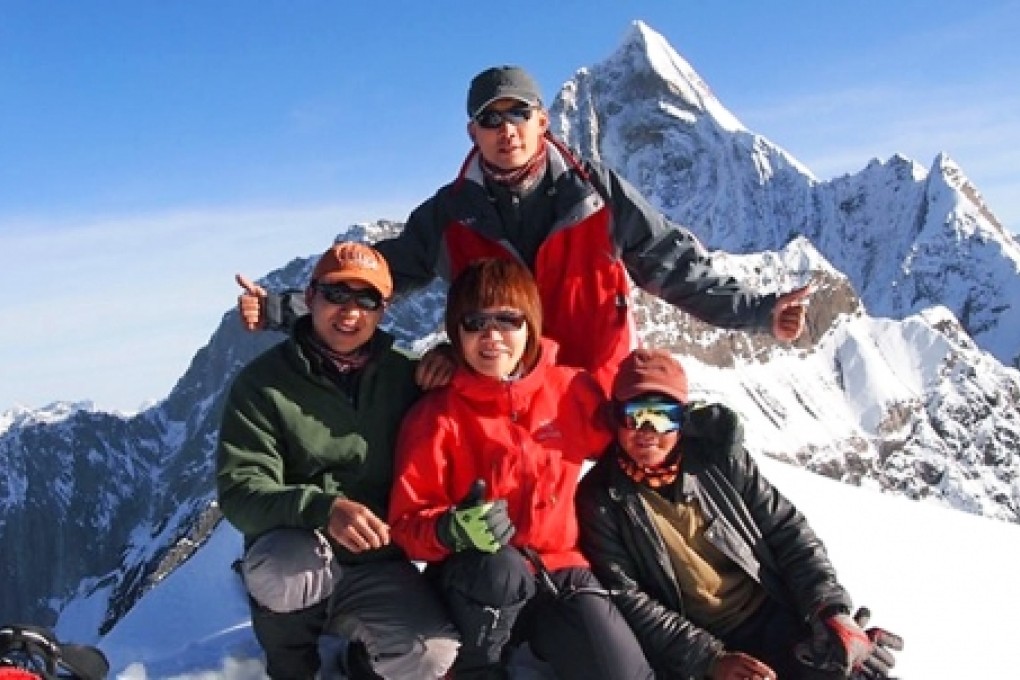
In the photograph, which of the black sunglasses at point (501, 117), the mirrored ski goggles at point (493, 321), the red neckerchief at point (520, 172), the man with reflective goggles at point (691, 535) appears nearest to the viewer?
the mirrored ski goggles at point (493, 321)

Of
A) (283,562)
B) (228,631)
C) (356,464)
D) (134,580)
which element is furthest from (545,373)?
(134,580)

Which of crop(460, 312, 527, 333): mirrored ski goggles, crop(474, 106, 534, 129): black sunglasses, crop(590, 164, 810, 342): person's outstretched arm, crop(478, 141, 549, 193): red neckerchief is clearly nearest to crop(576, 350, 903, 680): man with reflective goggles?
crop(460, 312, 527, 333): mirrored ski goggles

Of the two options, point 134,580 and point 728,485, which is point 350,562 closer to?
point 728,485

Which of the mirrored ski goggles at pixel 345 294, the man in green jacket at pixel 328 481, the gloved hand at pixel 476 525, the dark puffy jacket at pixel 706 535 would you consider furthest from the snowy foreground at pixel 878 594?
the mirrored ski goggles at pixel 345 294

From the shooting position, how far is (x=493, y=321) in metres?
4.90

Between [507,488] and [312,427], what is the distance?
961 millimetres

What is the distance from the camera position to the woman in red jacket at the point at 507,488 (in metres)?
4.54

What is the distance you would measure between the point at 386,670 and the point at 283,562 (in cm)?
72

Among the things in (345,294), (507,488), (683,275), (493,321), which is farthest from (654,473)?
(345,294)

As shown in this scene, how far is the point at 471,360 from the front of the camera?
16.2 feet

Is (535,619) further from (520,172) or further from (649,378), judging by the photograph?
(520,172)

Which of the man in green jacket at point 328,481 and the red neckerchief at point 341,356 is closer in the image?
the man in green jacket at point 328,481

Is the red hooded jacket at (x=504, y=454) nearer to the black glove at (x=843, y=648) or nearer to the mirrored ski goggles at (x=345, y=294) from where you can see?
the mirrored ski goggles at (x=345, y=294)

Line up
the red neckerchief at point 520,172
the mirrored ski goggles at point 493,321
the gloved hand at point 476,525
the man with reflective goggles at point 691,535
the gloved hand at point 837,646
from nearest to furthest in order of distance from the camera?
the gloved hand at point 476,525, the gloved hand at point 837,646, the mirrored ski goggles at point 493,321, the man with reflective goggles at point 691,535, the red neckerchief at point 520,172
